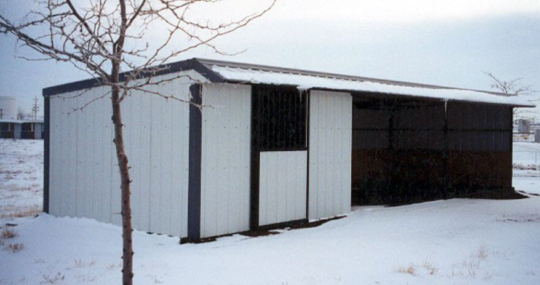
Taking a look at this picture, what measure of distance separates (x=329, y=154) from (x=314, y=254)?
11.0 feet

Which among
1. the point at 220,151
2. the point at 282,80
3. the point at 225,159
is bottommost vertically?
the point at 225,159

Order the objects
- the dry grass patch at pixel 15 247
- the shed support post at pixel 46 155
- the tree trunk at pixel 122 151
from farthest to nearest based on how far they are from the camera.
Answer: the shed support post at pixel 46 155 < the dry grass patch at pixel 15 247 < the tree trunk at pixel 122 151

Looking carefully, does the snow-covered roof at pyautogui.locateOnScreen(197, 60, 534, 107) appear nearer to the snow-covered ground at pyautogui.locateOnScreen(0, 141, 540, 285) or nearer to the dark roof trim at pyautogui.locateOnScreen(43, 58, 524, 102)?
the dark roof trim at pyautogui.locateOnScreen(43, 58, 524, 102)

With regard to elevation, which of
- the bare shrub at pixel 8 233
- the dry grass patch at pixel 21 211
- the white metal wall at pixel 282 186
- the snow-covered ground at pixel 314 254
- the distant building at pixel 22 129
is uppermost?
the distant building at pixel 22 129

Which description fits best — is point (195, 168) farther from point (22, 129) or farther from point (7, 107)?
point (7, 107)

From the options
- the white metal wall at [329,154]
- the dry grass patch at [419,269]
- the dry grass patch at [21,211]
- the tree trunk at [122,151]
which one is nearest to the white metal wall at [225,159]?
the white metal wall at [329,154]

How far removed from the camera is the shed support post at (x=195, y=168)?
7.59 metres

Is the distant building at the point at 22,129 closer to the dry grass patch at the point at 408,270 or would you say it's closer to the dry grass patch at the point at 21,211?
the dry grass patch at the point at 21,211

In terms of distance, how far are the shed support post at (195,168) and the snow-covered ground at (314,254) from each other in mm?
343

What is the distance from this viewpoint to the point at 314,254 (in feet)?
22.0

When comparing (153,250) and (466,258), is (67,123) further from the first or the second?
(466,258)

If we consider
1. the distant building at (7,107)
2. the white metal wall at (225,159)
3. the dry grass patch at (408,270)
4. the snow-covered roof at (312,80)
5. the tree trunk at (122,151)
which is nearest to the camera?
the tree trunk at (122,151)

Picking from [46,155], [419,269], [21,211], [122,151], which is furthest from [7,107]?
[122,151]

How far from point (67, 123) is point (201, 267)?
612cm
